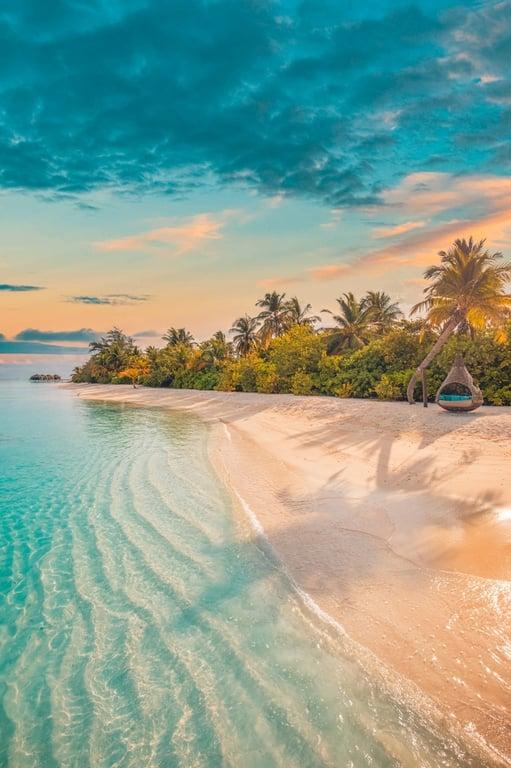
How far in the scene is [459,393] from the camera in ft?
51.6

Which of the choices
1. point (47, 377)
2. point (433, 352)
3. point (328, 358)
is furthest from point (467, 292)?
point (47, 377)

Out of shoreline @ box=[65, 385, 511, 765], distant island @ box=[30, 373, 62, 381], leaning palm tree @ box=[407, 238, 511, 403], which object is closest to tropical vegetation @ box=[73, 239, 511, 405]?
leaning palm tree @ box=[407, 238, 511, 403]

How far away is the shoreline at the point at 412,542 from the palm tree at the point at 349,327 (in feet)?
62.6

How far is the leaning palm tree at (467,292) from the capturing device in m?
17.6

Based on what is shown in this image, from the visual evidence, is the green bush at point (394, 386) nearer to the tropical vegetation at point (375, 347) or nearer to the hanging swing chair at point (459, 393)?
the tropical vegetation at point (375, 347)

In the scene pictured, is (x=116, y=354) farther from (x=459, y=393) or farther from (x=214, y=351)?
(x=459, y=393)

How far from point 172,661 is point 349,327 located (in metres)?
30.2

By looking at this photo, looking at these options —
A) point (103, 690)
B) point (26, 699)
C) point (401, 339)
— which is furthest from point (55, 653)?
point (401, 339)

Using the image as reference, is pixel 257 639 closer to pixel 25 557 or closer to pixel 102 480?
pixel 25 557

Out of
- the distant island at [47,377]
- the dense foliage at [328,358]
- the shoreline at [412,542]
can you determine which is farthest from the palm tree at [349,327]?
the distant island at [47,377]

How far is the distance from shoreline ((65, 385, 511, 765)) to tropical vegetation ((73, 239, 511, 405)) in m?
6.34

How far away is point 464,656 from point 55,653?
3.77 metres

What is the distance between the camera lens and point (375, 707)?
314cm

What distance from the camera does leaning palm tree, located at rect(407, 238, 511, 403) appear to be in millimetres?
17594
